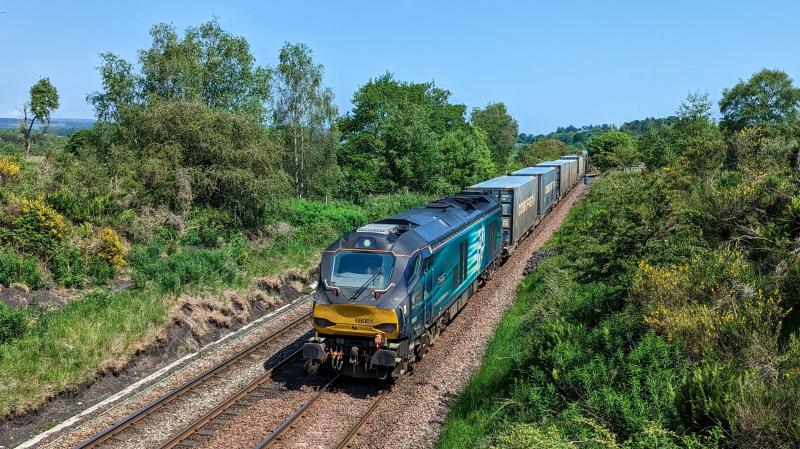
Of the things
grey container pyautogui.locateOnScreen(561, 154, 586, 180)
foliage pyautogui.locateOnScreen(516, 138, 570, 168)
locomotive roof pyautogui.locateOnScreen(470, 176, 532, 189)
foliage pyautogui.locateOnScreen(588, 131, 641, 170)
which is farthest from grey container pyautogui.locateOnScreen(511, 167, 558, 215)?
foliage pyautogui.locateOnScreen(516, 138, 570, 168)

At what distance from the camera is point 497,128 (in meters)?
99.8

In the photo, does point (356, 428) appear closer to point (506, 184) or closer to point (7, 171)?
point (506, 184)

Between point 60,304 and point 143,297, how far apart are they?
2.54 m

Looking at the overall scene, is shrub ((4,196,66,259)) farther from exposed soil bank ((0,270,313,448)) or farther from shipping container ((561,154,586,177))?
shipping container ((561,154,586,177))

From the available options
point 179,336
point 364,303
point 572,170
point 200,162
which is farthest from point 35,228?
point 572,170

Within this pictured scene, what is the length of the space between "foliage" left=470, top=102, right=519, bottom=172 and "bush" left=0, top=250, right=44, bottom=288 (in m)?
82.7

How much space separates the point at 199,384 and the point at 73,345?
12.0 feet

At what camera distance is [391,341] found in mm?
14117

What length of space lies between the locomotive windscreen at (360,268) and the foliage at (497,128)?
83.6 meters

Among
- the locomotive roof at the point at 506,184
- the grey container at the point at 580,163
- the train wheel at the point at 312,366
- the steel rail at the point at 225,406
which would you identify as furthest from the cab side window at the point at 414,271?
the grey container at the point at 580,163

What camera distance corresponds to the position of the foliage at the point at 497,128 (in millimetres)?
99250

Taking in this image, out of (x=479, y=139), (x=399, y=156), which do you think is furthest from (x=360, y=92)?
(x=399, y=156)

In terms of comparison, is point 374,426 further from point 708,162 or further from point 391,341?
point 708,162

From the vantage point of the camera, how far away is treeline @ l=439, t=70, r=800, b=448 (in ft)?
29.3
